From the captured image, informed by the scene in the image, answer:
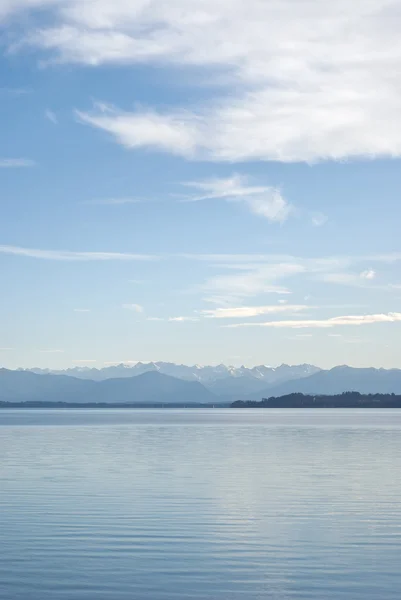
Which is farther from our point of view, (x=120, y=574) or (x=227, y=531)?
(x=227, y=531)

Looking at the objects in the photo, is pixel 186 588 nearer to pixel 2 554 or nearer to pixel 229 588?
pixel 229 588

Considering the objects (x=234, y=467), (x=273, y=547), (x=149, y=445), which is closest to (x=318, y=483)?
(x=234, y=467)

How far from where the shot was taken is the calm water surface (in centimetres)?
2539

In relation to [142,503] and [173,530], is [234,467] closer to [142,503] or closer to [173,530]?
[142,503]

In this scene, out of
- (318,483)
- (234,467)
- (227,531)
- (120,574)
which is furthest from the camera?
(234,467)

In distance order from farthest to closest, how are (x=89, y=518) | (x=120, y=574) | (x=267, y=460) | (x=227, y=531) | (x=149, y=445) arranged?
(x=149, y=445)
(x=267, y=460)
(x=89, y=518)
(x=227, y=531)
(x=120, y=574)

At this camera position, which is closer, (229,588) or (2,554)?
(229,588)

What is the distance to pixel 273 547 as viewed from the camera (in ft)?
102

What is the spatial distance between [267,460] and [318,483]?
59.8ft

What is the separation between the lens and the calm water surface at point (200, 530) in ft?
83.3

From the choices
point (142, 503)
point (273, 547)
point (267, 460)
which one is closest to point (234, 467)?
point (267, 460)

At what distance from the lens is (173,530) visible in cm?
3506

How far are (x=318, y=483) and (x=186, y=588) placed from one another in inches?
1084

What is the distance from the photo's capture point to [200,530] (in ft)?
115
